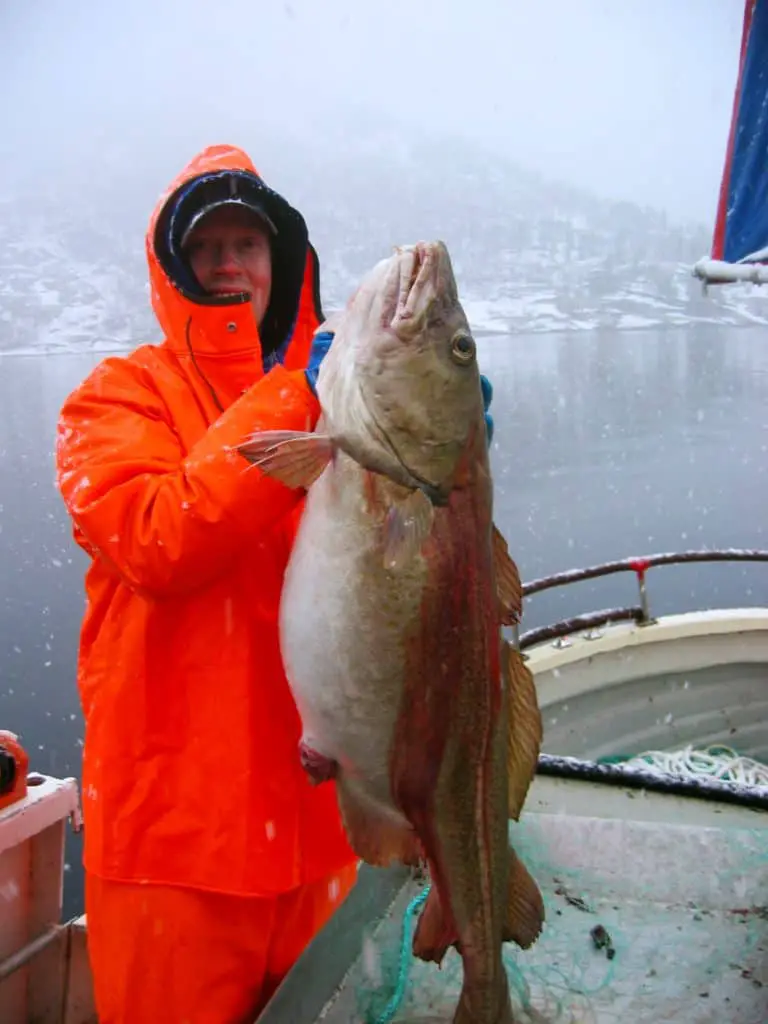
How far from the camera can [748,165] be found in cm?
934

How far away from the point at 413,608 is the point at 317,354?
0.66 meters

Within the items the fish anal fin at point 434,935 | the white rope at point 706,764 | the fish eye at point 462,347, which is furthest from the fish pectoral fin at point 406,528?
the white rope at point 706,764

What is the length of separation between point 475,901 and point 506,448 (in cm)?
3352

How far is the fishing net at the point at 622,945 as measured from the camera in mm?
2139

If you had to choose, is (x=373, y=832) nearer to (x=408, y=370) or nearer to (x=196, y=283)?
(x=408, y=370)

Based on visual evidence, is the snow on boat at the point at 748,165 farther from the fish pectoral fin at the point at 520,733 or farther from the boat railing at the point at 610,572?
the fish pectoral fin at the point at 520,733

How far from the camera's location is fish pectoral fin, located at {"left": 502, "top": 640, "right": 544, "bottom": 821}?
6.42 feet

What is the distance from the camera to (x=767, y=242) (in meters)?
9.13

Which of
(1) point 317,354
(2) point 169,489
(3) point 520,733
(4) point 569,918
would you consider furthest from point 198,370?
(4) point 569,918

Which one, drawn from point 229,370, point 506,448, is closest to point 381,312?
point 229,370

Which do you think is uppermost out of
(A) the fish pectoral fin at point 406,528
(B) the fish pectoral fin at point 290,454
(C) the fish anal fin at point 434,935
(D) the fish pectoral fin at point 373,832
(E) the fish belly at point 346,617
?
(B) the fish pectoral fin at point 290,454

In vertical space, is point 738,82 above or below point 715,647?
above

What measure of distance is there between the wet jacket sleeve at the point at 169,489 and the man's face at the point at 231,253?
482 mm

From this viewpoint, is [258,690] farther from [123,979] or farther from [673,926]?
[673,926]
